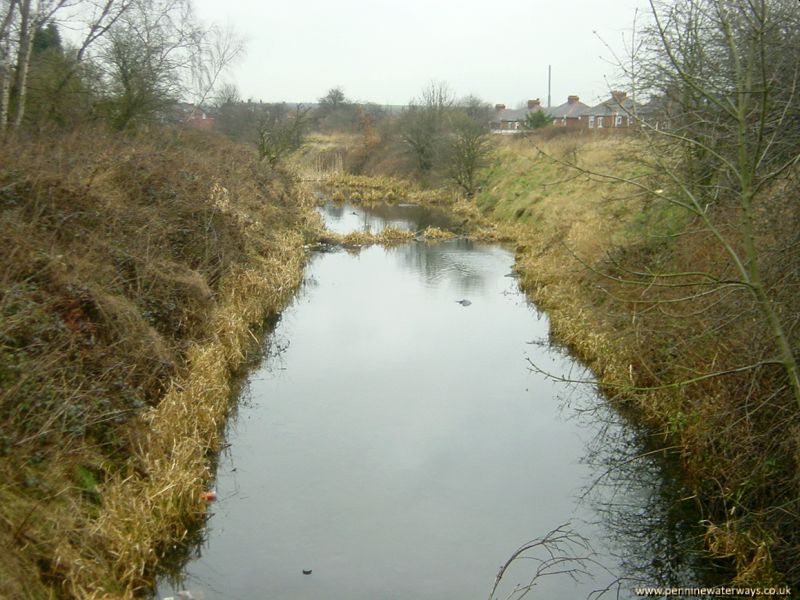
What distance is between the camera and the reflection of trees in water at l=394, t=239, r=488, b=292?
19.7m

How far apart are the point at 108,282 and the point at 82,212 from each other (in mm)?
1425

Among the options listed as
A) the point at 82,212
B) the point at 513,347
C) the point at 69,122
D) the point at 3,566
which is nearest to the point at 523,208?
the point at 513,347

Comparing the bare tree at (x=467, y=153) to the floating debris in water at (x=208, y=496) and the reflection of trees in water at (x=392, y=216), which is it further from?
the floating debris in water at (x=208, y=496)

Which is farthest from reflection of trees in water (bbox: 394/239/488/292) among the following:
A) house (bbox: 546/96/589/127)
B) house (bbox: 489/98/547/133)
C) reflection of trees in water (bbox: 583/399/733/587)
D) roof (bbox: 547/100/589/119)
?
house (bbox: 489/98/547/133)

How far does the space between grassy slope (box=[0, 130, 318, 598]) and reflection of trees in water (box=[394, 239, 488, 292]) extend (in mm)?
5785

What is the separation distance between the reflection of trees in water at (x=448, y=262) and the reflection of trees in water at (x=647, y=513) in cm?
933

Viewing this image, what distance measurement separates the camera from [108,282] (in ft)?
31.8

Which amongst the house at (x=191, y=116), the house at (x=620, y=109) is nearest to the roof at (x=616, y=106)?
the house at (x=620, y=109)

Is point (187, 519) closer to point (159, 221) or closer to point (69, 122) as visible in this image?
point (159, 221)

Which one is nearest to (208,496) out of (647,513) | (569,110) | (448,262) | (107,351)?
(107,351)

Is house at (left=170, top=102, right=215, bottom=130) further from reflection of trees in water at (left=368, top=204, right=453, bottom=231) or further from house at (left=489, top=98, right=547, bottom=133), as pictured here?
house at (left=489, top=98, right=547, bottom=133)

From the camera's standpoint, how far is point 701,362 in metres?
8.70

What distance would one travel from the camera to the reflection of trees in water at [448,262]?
1972 cm

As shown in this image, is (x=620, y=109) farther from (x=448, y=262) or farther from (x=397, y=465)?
(x=448, y=262)
